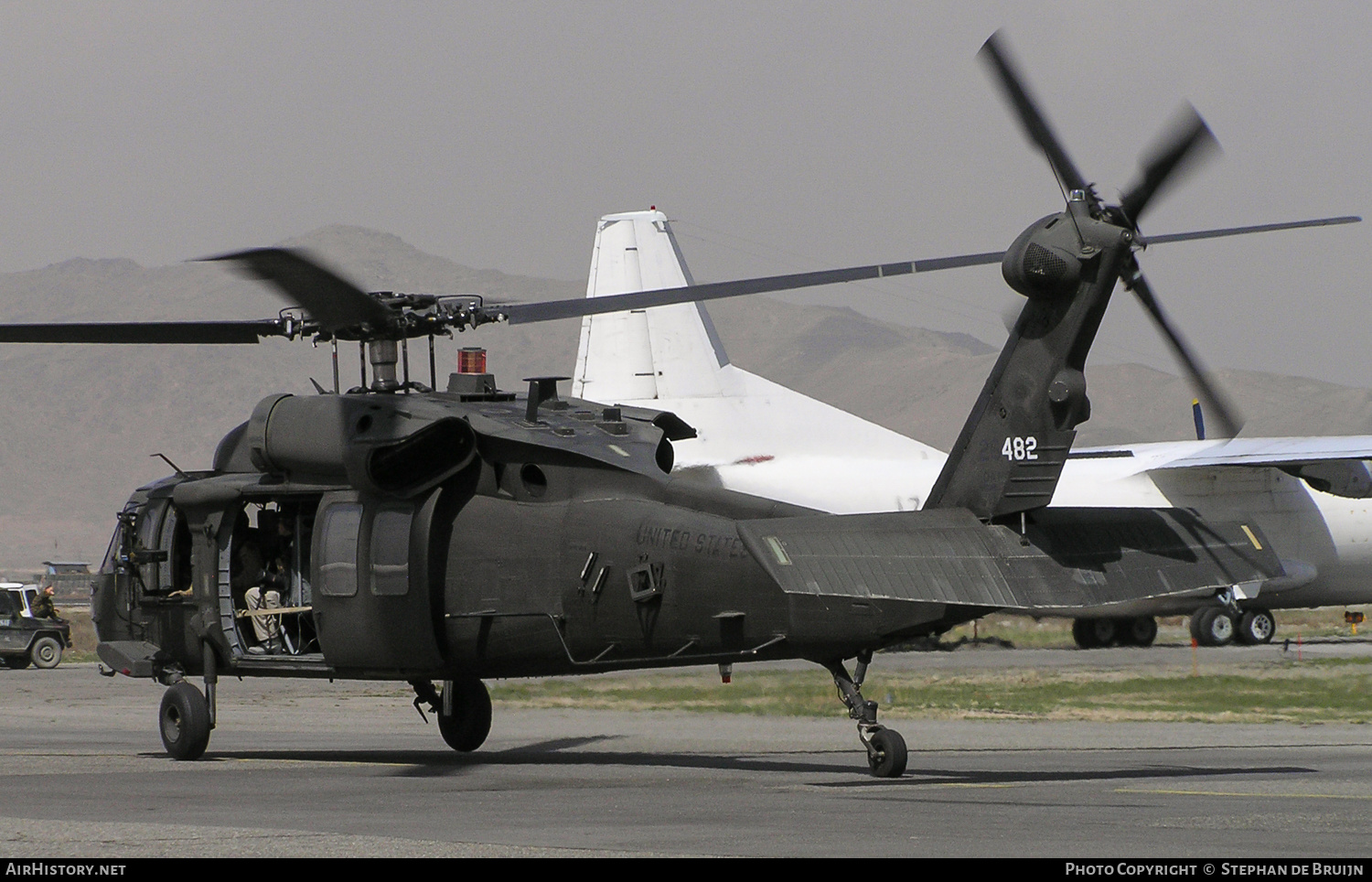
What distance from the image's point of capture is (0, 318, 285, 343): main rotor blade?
16703 millimetres

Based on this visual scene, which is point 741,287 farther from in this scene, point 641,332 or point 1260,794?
point 641,332

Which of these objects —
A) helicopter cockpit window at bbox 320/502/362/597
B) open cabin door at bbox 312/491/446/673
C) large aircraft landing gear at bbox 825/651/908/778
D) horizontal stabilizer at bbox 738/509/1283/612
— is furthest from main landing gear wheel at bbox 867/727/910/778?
helicopter cockpit window at bbox 320/502/362/597

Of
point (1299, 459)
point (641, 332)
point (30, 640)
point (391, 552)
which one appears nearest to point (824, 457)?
point (641, 332)

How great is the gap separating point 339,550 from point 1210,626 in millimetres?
31684

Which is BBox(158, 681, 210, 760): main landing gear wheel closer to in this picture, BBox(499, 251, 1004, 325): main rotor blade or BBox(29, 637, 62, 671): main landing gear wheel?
BBox(499, 251, 1004, 325): main rotor blade

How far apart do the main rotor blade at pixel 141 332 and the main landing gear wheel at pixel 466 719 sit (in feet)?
17.0

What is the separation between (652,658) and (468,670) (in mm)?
2426

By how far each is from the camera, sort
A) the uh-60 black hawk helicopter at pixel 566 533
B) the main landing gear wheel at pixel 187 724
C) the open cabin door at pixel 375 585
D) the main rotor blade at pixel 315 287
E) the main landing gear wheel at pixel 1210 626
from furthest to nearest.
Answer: the main landing gear wheel at pixel 1210 626, the main landing gear wheel at pixel 187 724, the open cabin door at pixel 375 585, the uh-60 black hawk helicopter at pixel 566 533, the main rotor blade at pixel 315 287

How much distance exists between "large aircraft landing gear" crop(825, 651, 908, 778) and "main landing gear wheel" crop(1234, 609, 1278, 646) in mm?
31185

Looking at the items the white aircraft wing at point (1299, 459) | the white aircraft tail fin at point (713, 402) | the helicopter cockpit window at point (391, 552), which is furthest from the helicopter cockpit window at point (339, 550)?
the white aircraft wing at point (1299, 459)

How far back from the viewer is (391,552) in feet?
60.1

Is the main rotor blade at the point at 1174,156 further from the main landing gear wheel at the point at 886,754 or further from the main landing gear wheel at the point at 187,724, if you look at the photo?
the main landing gear wheel at the point at 187,724

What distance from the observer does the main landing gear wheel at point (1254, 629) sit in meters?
45.2

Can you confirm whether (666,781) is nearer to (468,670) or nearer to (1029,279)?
(468,670)
